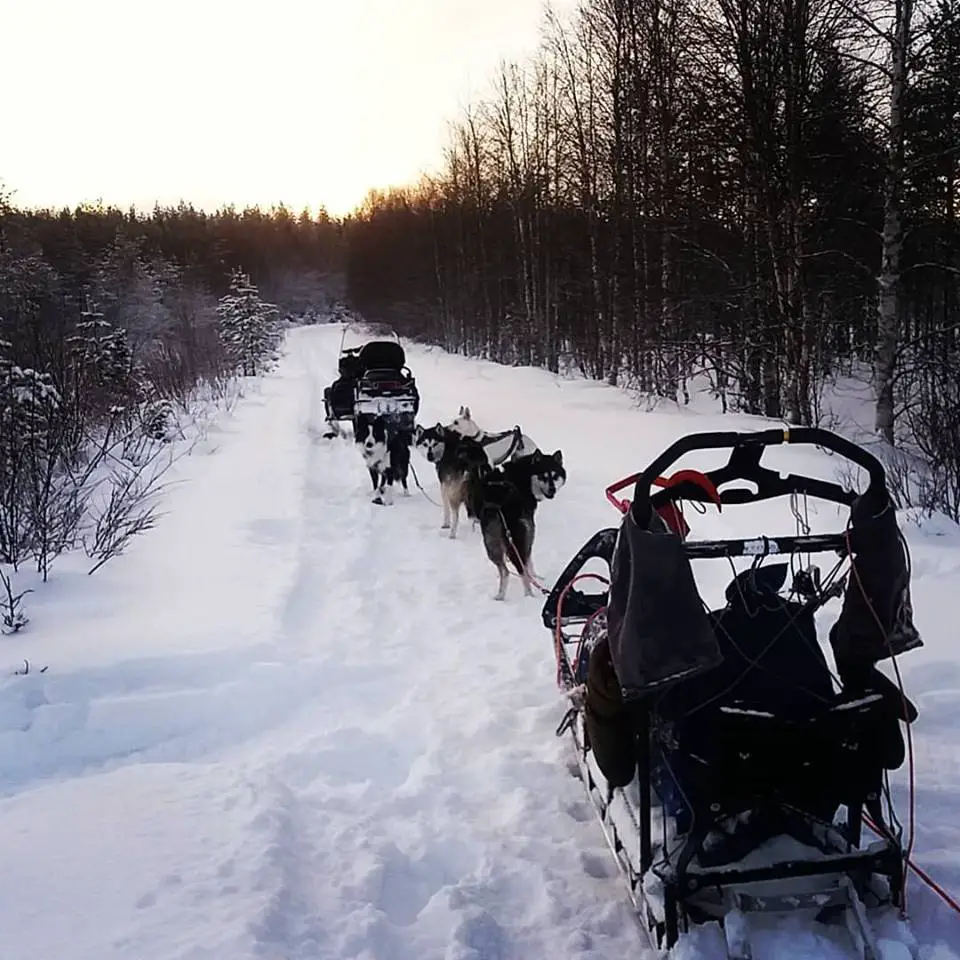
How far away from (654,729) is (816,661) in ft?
2.08

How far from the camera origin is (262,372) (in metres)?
31.1

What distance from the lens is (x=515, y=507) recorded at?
620 centimetres

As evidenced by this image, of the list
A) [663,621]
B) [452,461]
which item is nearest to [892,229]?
[452,461]

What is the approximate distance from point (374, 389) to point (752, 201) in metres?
6.71

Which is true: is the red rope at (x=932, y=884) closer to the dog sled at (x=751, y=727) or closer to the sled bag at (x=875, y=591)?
the dog sled at (x=751, y=727)

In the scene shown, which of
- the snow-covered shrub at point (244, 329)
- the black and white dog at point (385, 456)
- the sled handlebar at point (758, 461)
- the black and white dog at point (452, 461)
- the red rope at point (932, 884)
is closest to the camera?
the sled handlebar at point (758, 461)

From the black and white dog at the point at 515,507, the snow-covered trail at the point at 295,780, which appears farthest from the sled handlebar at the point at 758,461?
the black and white dog at the point at 515,507

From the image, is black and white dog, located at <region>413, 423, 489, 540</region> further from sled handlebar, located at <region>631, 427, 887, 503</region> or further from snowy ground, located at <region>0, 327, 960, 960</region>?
sled handlebar, located at <region>631, 427, 887, 503</region>

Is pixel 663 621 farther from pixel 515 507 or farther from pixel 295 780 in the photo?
pixel 515 507

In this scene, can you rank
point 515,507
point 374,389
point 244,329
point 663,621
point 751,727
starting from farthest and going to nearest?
point 244,329 → point 374,389 → point 515,507 → point 751,727 → point 663,621

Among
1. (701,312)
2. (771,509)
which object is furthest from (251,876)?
(701,312)

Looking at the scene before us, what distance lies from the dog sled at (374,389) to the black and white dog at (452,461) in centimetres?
228

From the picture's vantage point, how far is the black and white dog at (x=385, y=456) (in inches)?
381

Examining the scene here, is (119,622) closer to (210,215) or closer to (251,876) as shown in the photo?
(251,876)
